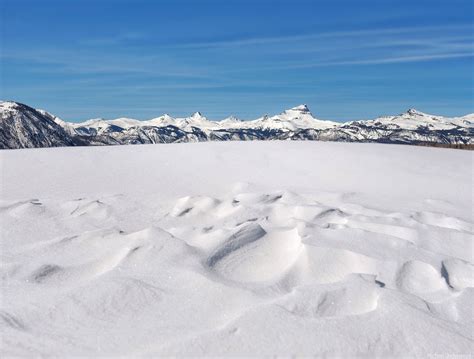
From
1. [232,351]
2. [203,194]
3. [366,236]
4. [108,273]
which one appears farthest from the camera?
[203,194]

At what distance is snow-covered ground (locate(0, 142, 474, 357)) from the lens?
334 cm

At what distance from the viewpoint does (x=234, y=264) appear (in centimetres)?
464

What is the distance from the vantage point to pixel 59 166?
9250 mm

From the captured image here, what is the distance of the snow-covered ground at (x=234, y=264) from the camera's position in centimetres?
334

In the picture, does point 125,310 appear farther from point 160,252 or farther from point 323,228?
point 323,228

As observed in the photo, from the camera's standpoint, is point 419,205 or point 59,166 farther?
point 59,166

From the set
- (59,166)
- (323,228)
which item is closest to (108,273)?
(323,228)

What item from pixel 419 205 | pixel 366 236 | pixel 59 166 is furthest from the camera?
pixel 59 166

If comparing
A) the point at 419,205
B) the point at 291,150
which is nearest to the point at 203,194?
the point at 419,205

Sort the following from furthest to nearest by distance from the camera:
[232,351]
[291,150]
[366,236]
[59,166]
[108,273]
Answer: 1. [291,150]
2. [59,166]
3. [366,236]
4. [108,273]
5. [232,351]

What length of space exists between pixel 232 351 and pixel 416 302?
1.56 meters

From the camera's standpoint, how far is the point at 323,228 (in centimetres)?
542

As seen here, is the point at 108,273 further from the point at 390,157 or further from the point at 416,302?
the point at 390,157

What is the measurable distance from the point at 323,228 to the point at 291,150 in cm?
547
